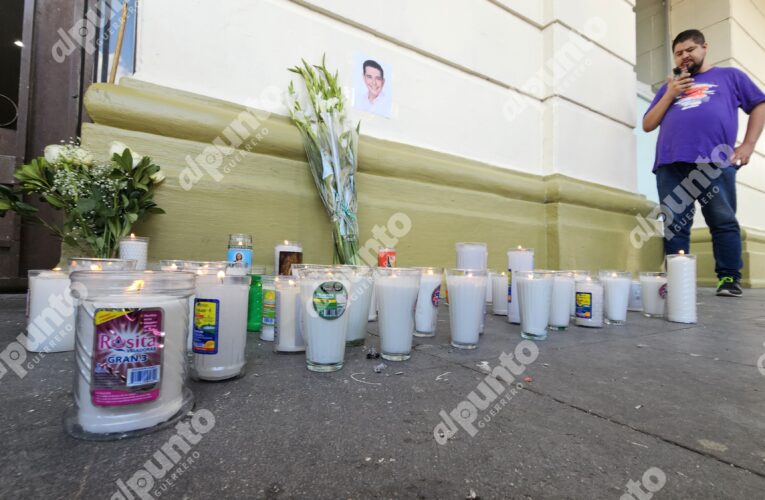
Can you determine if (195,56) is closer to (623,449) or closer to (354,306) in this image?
(354,306)

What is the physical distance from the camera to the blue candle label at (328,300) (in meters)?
0.80

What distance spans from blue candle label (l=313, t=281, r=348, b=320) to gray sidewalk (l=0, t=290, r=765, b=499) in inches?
5.5

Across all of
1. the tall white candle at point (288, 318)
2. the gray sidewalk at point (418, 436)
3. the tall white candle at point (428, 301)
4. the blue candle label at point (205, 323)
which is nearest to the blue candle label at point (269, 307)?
the tall white candle at point (288, 318)

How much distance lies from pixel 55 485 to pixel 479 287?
0.93 m

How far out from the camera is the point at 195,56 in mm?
1577

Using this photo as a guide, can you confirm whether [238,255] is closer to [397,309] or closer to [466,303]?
[397,309]

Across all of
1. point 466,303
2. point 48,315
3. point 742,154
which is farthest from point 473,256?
point 742,154

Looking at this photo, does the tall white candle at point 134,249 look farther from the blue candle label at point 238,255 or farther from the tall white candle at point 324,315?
the tall white candle at point 324,315

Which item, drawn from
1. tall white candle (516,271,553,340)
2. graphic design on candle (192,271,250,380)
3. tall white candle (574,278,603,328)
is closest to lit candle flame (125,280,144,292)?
graphic design on candle (192,271,250,380)

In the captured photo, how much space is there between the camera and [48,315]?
940mm

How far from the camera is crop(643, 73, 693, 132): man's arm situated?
238 cm

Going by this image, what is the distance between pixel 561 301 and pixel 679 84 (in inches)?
83.3

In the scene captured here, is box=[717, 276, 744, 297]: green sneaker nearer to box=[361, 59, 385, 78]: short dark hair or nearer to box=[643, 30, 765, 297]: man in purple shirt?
box=[643, 30, 765, 297]: man in purple shirt

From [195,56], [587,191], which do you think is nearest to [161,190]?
[195,56]
